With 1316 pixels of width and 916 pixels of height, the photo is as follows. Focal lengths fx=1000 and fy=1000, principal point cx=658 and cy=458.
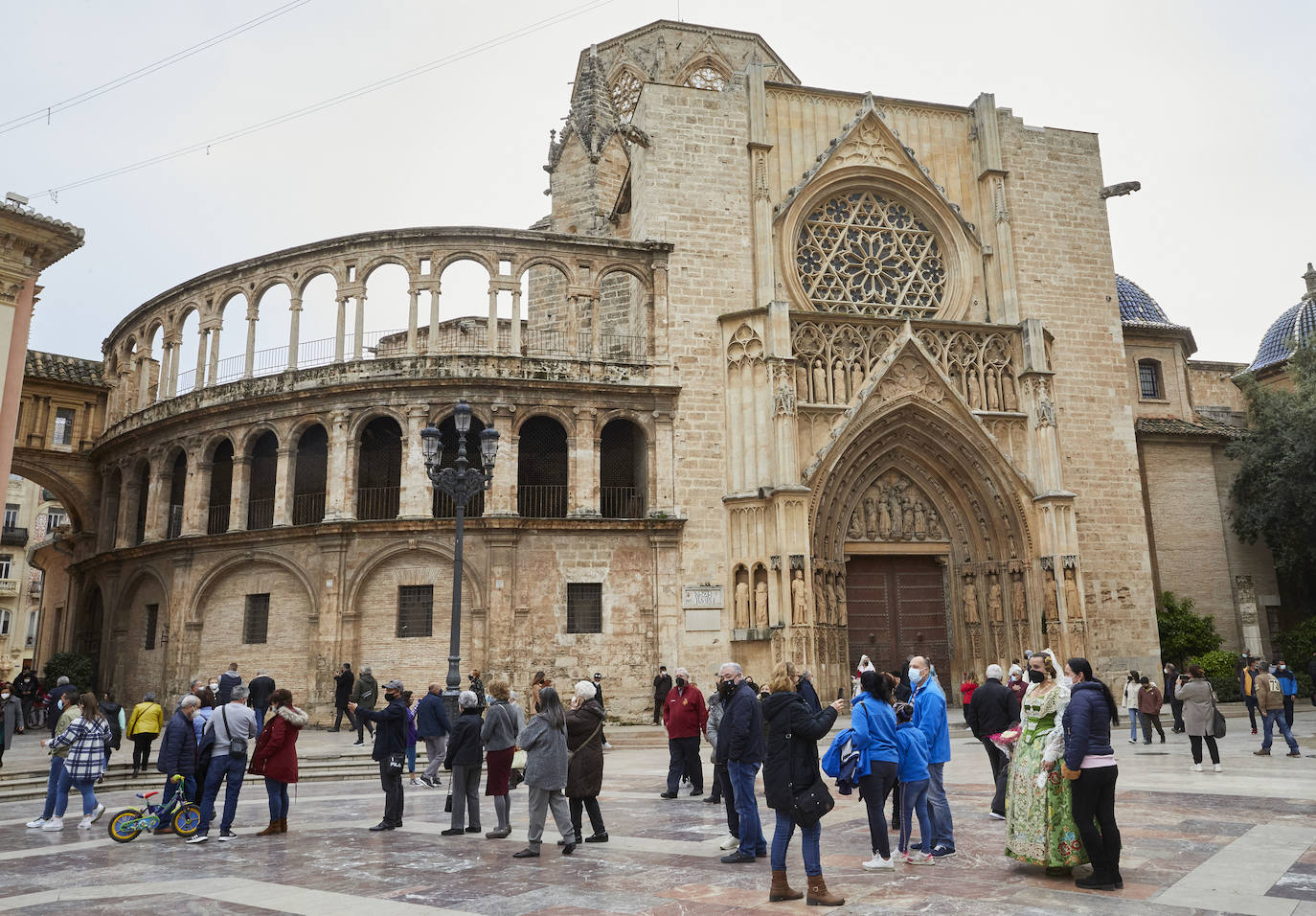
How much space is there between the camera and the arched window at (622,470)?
26188 mm

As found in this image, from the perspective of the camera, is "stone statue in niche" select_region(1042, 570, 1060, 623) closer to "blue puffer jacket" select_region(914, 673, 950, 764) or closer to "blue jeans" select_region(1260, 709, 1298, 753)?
"blue jeans" select_region(1260, 709, 1298, 753)

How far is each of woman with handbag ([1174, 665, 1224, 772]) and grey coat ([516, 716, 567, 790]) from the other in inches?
353

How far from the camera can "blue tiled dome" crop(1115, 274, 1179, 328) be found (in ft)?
114

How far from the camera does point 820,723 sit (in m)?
7.23

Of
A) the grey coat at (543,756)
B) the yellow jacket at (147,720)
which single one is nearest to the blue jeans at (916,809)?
the grey coat at (543,756)

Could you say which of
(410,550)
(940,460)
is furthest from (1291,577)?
(410,550)

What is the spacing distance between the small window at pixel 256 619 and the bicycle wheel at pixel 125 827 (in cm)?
1526

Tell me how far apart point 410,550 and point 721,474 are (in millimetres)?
7907

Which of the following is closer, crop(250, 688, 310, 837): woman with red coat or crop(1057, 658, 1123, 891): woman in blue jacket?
crop(1057, 658, 1123, 891): woman in blue jacket

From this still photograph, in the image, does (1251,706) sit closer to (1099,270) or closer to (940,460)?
(940,460)

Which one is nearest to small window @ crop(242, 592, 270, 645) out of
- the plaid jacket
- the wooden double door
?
the plaid jacket

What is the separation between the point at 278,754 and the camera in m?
10.5

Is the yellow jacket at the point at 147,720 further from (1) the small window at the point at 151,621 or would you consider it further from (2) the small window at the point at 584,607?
(1) the small window at the point at 151,621

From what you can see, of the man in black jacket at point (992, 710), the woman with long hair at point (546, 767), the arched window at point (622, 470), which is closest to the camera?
the woman with long hair at point (546, 767)
